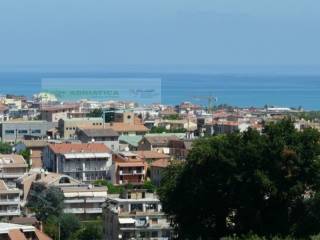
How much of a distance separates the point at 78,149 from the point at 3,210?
24.9ft

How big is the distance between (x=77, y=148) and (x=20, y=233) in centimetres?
1308

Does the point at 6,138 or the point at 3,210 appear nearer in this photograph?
the point at 3,210

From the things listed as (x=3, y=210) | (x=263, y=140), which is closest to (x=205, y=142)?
(x=263, y=140)

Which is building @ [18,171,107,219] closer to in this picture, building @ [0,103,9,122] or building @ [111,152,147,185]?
building @ [111,152,147,185]

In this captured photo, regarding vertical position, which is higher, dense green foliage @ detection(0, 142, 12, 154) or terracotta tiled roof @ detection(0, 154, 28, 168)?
terracotta tiled roof @ detection(0, 154, 28, 168)

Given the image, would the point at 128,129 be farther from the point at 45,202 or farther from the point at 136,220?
the point at 136,220

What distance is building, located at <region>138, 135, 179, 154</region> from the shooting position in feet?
113

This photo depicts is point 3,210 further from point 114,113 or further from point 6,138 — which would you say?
point 114,113

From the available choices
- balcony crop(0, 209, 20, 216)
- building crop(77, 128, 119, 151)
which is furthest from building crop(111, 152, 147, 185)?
balcony crop(0, 209, 20, 216)

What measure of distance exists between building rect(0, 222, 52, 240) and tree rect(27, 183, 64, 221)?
2946mm

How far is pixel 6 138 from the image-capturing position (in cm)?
4000

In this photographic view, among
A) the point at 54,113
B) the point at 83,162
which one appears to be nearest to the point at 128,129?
the point at 54,113

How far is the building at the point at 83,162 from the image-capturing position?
28.4 meters

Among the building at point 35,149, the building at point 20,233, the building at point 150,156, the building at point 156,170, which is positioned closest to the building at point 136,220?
the building at point 20,233
